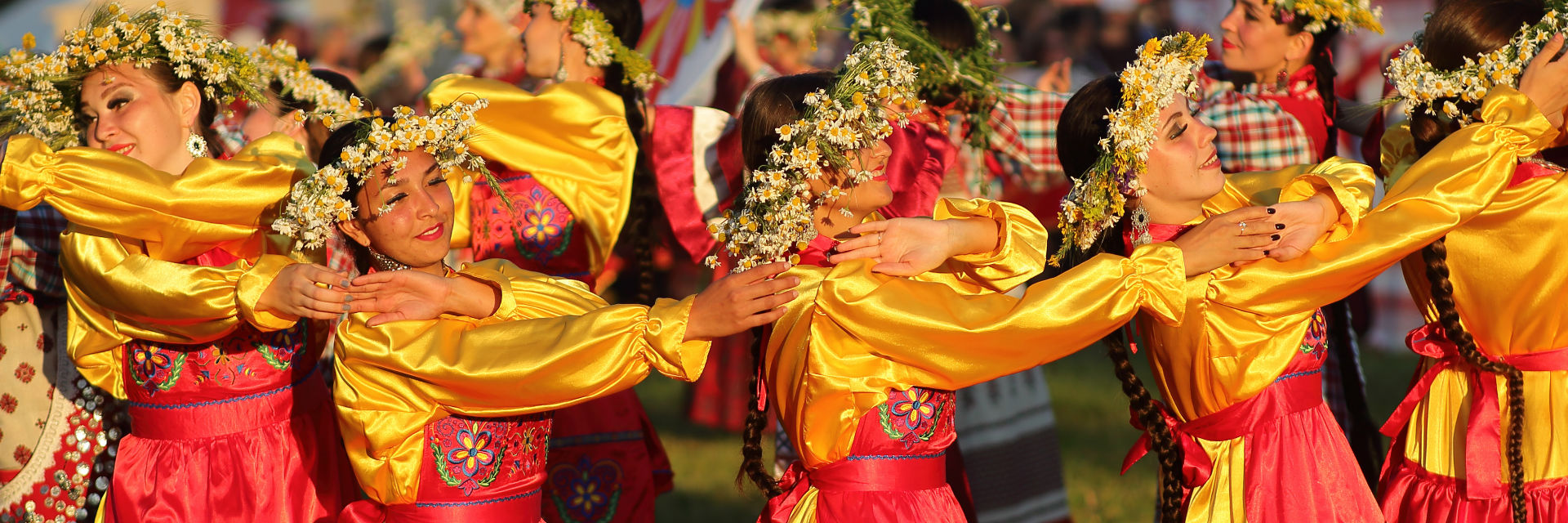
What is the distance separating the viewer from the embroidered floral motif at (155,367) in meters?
3.85

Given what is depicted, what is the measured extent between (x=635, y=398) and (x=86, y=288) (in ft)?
5.41

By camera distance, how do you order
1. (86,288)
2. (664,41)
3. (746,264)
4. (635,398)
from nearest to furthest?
1. (746,264)
2. (86,288)
3. (635,398)
4. (664,41)

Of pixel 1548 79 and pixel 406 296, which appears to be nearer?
pixel 406 296

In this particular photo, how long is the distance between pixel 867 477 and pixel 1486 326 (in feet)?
5.45

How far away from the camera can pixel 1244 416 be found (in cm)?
338

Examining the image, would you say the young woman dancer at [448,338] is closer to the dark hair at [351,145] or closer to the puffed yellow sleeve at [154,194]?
the dark hair at [351,145]

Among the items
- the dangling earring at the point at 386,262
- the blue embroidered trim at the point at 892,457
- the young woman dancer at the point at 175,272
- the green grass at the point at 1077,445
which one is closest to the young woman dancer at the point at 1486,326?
the blue embroidered trim at the point at 892,457

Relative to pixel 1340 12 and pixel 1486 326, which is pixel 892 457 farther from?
pixel 1340 12

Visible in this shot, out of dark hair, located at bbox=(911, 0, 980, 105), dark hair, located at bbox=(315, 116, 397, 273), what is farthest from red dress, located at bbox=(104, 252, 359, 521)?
dark hair, located at bbox=(911, 0, 980, 105)

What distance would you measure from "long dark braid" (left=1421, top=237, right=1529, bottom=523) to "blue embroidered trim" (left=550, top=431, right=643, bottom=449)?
2400 millimetres

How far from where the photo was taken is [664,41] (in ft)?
26.2

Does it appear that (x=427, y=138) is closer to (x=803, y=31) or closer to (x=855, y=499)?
(x=855, y=499)

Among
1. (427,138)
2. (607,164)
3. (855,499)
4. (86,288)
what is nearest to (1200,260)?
(855,499)

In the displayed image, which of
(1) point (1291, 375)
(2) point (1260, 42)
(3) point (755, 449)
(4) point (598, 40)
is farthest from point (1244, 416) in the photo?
(4) point (598, 40)
